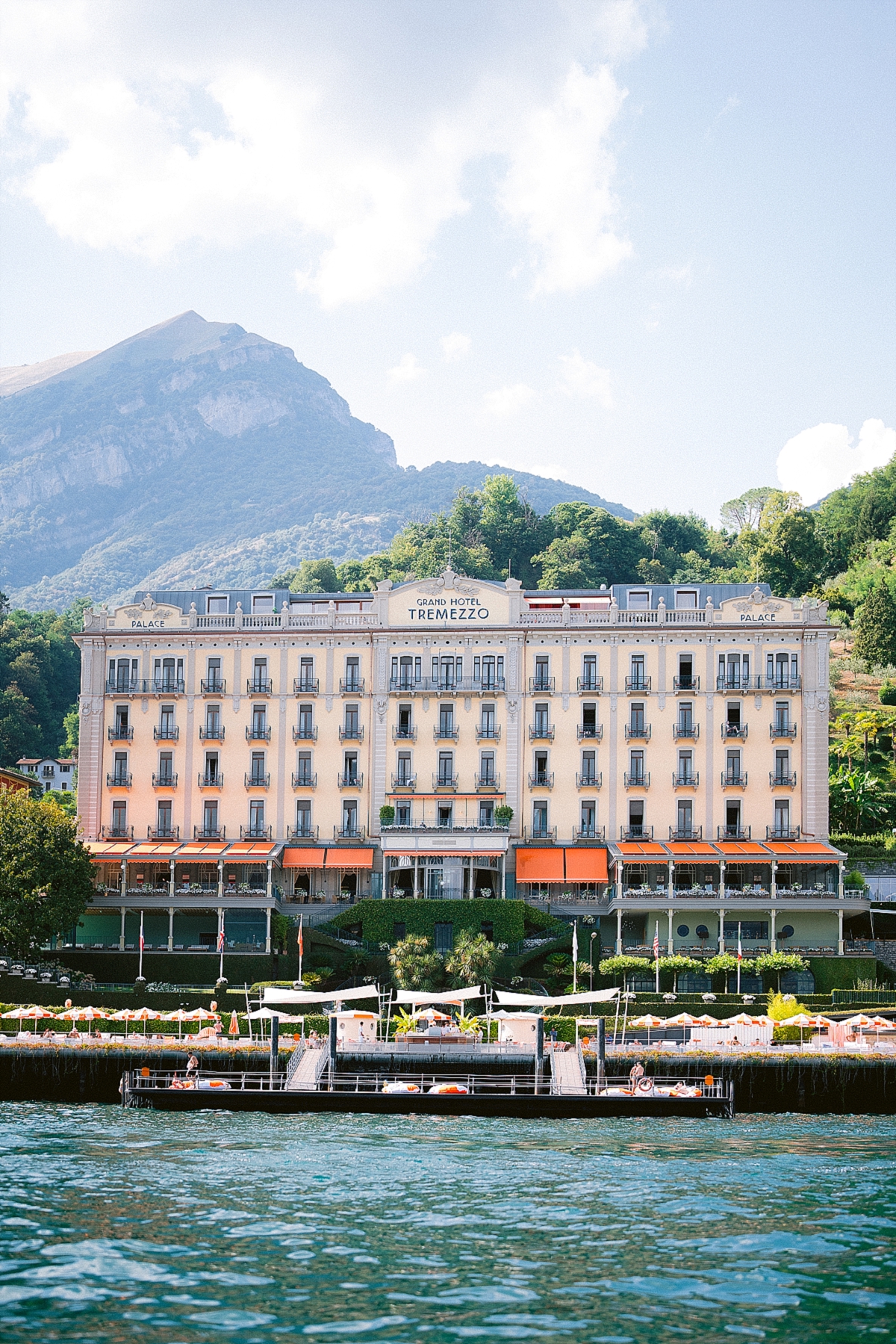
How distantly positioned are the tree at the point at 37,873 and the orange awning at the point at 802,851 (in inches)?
1320

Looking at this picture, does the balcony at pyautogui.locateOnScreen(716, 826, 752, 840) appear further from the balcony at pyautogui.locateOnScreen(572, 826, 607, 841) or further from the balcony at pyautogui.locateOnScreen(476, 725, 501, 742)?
the balcony at pyautogui.locateOnScreen(476, 725, 501, 742)

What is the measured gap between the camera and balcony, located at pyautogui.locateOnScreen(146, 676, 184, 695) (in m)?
82.1

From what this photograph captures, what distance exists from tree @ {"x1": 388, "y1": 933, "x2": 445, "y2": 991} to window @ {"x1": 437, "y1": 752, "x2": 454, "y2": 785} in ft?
40.3

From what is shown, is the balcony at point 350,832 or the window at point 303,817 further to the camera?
the window at point 303,817

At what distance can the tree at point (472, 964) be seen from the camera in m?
65.8

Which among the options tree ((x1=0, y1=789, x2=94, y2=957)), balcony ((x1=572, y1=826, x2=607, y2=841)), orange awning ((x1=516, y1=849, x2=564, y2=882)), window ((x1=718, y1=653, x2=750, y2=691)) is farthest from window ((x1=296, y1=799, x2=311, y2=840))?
window ((x1=718, y1=653, x2=750, y2=691))

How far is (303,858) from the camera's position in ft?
254

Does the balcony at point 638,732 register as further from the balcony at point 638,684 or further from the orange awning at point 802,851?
the orange awning at point 802,851

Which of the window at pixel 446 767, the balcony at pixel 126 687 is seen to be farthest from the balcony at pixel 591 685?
the balcony at pixel 126 687

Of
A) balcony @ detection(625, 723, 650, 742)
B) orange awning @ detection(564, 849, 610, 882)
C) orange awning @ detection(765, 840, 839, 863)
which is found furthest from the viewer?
balcony @ detection(625, 723, 650, 742)

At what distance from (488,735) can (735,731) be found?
504 inches

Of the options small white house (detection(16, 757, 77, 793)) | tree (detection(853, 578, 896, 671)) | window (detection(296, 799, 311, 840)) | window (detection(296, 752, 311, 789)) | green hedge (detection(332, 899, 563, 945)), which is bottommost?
green hedge (detection(332, 899, 563, 945))

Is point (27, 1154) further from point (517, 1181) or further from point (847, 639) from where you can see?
point (847, 639)

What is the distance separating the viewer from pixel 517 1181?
1385 inches
